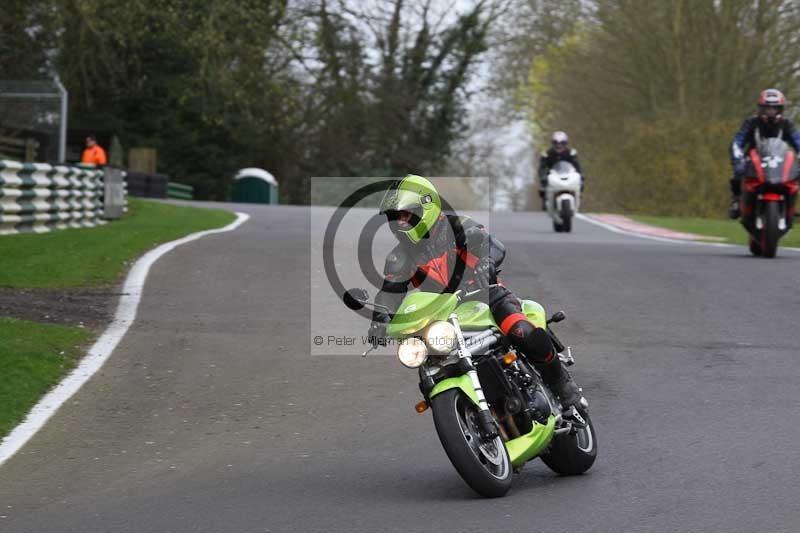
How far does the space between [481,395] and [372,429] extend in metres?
1.94

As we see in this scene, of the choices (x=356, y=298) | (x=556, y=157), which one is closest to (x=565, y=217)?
(x=556, y=157)

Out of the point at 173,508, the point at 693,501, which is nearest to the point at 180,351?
the point at 173,508

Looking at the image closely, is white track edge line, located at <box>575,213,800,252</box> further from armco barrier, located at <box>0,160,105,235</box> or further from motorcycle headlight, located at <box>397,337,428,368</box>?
motorcycle headlight, located at <box>397,337,428,368</box>

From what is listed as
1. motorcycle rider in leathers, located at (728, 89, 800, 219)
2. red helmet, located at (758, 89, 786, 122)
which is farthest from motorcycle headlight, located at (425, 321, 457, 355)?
red helmet, located at (758, 89, 786, 122)

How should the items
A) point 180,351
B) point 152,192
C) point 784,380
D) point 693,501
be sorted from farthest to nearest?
point 152,192, point 180,351, point 784,380, point 693,501

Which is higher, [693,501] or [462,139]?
[462,139]

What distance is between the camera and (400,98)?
171 ft

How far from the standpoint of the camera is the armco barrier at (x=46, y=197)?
64.8 ft

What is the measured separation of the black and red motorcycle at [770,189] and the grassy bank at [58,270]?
23.9 ft

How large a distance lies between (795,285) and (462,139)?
4021cm

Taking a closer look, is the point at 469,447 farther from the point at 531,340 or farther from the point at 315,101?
the point at 315,101

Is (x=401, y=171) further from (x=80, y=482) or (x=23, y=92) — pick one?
(x=80, y=482)

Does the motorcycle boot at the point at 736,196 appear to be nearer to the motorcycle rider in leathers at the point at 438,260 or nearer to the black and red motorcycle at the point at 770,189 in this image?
the black and red motorcycle at the point at 770,189

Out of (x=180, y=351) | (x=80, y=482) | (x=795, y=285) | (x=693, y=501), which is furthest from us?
A: (x=795, y=285)
